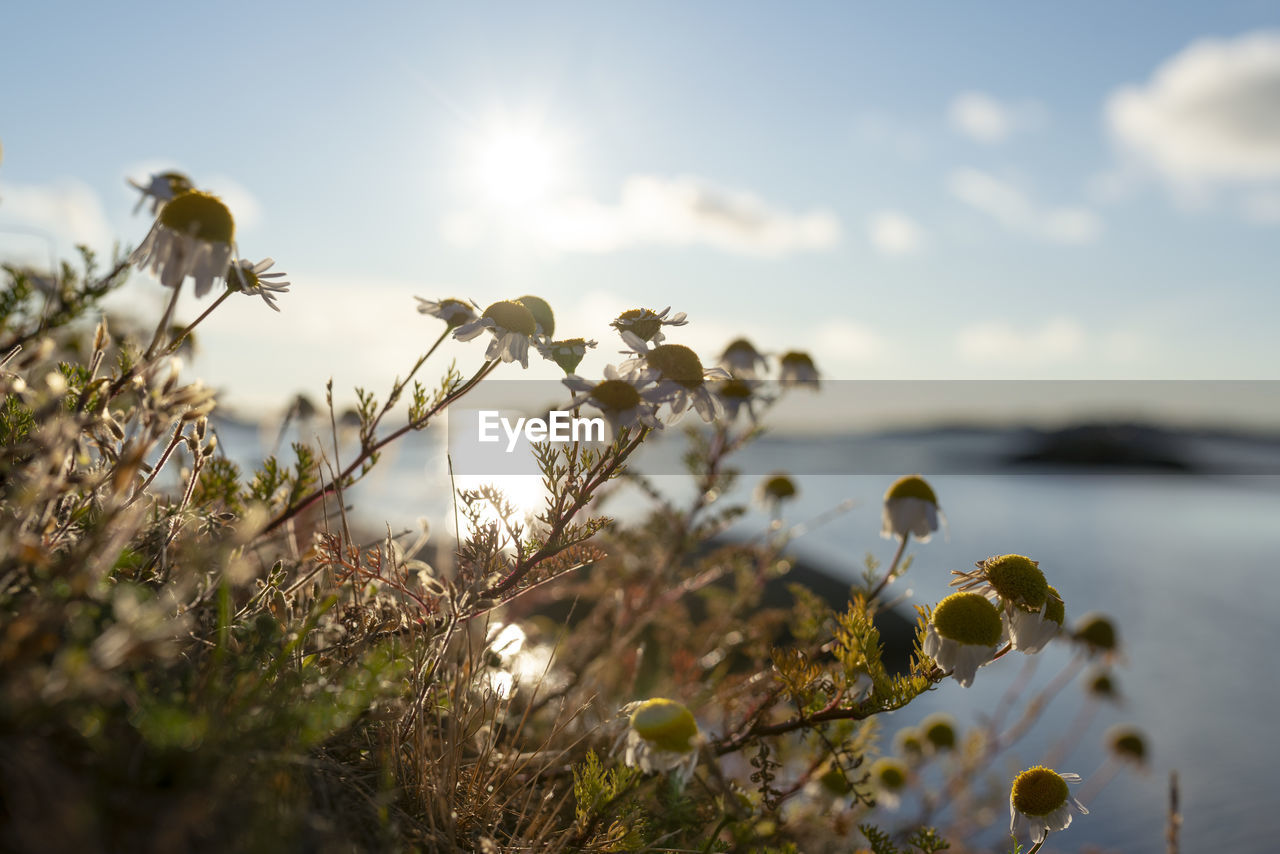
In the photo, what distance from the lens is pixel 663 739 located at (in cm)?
169

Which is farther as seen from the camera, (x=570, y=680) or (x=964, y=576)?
(x=570, y=680)

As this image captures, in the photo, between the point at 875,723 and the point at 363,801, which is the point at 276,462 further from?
the point at 875,723

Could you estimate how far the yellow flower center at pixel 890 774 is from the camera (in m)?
4.03

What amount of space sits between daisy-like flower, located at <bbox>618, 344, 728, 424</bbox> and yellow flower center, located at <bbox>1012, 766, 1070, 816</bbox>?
4.09 ft

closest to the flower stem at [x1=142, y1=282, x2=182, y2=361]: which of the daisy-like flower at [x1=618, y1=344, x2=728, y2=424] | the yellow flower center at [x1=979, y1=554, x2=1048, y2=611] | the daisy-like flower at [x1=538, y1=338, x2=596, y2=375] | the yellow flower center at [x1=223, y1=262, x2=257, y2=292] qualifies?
the yellow flower center at [x1=223, y1=262, x2=257, y2=292]

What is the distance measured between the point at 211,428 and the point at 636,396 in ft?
4.88

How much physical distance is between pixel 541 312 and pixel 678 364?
541 mm

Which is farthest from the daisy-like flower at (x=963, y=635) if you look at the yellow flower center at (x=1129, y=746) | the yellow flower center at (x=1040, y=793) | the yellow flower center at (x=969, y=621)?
the yellow flower center at (x=1129, y=746)

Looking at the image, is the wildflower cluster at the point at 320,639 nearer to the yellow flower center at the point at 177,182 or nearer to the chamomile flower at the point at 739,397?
the yellow flower center at the point at 177,182

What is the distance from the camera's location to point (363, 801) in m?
1.58

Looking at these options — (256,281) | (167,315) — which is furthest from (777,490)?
(167,315)

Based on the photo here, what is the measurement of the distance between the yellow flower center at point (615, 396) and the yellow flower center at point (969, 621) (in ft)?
2.93

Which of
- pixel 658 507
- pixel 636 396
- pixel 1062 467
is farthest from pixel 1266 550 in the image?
pixel 1062 467

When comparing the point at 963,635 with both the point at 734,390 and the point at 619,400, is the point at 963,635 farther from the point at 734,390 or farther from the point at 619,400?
the point at 734,390
